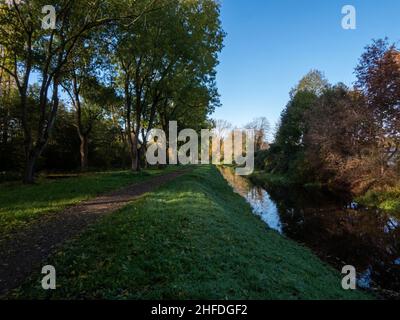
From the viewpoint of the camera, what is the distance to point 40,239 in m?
7.88

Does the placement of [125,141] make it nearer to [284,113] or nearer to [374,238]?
[284,113]

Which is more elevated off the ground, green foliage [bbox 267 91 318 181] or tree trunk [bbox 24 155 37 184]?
green foliage [bbox 267 91 318 181]

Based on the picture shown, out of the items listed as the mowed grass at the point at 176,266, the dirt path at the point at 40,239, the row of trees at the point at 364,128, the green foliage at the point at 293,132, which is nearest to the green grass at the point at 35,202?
the dirt path at the point at 40,239

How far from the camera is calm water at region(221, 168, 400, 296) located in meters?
10.1

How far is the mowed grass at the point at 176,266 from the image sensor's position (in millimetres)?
5379

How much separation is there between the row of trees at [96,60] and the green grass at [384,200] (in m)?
17.8

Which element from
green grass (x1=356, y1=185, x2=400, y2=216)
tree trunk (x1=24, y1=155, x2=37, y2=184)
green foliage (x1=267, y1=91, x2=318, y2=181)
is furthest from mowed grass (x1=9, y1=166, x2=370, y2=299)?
green foliage (x1=267, y1=91, x2=318, y2=181)

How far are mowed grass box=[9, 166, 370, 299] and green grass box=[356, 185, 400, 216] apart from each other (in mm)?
10969

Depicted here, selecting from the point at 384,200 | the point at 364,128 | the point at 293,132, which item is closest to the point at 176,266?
the point at 384,200

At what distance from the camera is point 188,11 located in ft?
84.4

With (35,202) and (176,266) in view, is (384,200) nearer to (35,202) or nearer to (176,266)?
(176,266)

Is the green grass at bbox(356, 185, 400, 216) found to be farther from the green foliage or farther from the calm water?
the green foliage

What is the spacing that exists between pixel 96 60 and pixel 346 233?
22.8 metres
